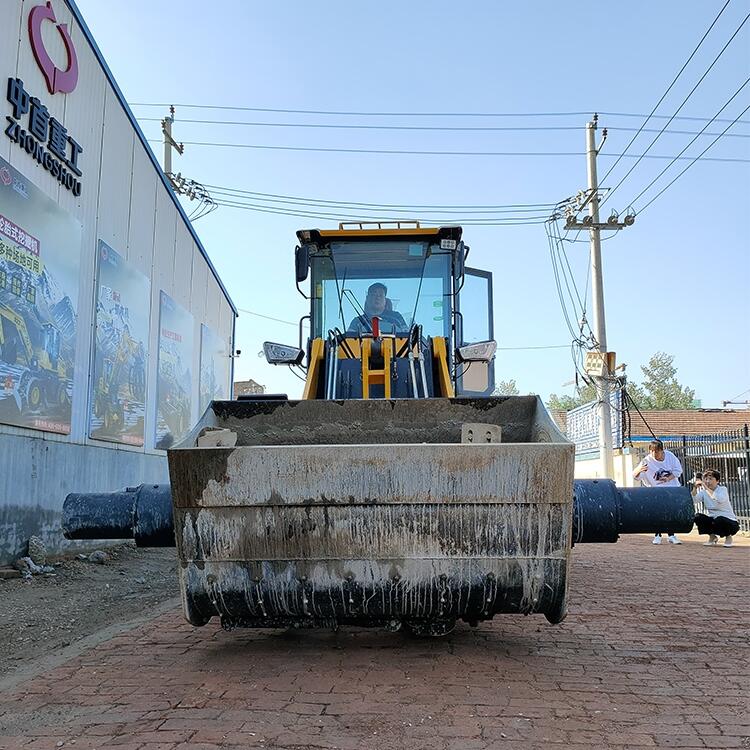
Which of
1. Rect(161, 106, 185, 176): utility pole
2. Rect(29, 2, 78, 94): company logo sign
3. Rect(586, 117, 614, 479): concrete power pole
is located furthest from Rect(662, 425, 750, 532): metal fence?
Rect(161, 106, 185, 176): utility pole

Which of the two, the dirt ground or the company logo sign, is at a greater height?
the company logo sign

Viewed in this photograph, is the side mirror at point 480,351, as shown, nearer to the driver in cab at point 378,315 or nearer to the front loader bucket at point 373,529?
the driver in cab at point 378,315

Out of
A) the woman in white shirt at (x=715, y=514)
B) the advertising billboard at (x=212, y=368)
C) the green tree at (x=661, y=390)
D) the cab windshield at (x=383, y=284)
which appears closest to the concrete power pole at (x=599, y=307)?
the woman in white shirt at (x=715, y=514)

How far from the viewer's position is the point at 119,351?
10586 millimetres

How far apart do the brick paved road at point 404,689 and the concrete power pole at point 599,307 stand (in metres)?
15.0

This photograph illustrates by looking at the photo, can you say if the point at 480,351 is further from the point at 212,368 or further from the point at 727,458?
the point at 212,368

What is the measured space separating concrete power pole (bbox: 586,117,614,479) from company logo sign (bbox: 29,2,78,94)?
50.6 ft

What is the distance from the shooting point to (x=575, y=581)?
737 cm

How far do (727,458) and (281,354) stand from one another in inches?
511

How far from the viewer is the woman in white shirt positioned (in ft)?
38.2

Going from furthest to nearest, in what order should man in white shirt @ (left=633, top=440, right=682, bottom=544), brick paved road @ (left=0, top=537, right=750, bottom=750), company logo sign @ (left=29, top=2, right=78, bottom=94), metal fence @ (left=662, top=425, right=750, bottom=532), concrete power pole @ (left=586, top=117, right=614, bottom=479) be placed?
concrete power pole @ (left=586, top=117, right=614, bottom=479), metal fence @ (left=662, top=425, right=750, bottom=532), man in white shirt @ (left=633, top=440, right=682, bottom=544), company logo sign @ (left=29, top=2, right=78, bottom=94), brick paved road @ (left=0, top=537, right=750, bottom=750)

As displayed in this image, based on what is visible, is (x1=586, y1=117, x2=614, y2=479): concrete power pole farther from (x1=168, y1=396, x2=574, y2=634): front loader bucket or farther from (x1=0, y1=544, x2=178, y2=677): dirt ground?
Answer: (x1=168, y1=396, x2=574, y2=634): front loader bucket

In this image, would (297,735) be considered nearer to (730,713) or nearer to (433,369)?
(730,713)

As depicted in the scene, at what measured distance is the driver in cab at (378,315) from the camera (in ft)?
21.9
